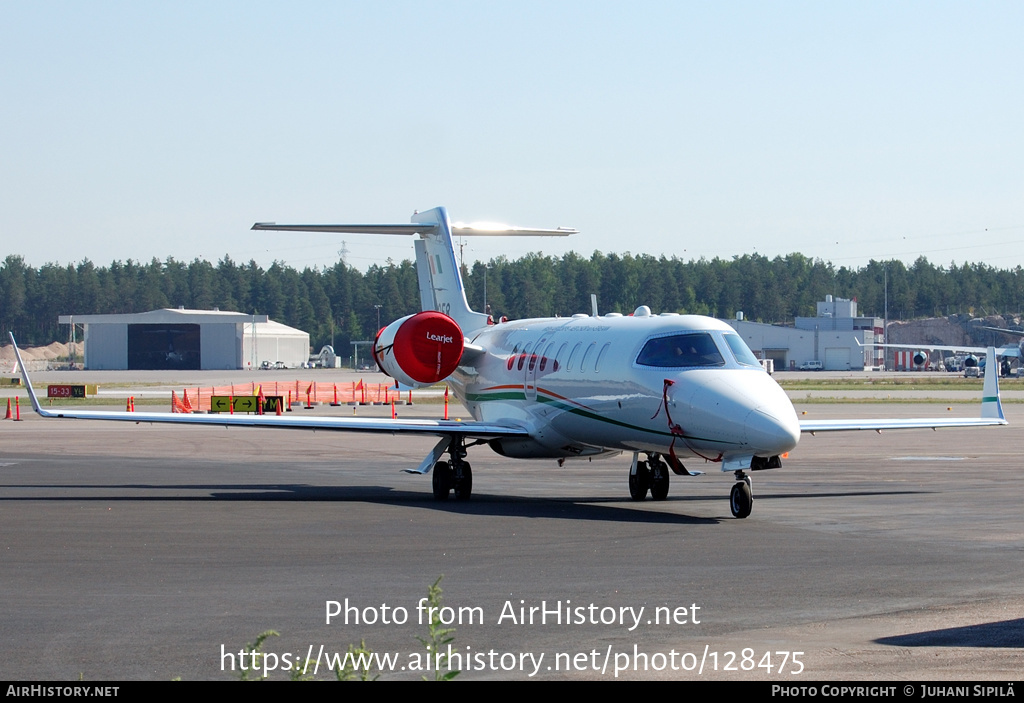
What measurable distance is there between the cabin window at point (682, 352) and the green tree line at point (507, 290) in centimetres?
13726

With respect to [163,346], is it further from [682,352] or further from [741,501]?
[741,501]

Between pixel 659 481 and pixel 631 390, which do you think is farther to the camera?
pixel 659 481

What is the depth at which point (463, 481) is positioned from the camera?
62.7 ft

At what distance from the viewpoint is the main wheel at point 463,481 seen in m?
19.1

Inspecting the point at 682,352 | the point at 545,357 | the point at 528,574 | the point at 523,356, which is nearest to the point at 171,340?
the point at 523,356

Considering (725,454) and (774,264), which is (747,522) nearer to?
(725,454)

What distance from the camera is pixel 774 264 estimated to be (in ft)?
615

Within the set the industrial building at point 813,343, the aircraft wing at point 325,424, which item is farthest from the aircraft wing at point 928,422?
the industrial building at point 813,343

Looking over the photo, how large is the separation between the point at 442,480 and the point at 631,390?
350 cm

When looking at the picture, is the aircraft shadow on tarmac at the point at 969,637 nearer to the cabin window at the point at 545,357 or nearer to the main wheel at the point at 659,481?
the main wheel at the point at 659,481

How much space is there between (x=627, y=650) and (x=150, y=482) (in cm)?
1529

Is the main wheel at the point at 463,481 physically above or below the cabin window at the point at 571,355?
below

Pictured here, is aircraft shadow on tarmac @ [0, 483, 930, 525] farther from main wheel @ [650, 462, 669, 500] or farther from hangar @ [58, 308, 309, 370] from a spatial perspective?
hangar @ [58, 308, 309, 370]

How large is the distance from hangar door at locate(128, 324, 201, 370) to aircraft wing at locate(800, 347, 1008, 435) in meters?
117
